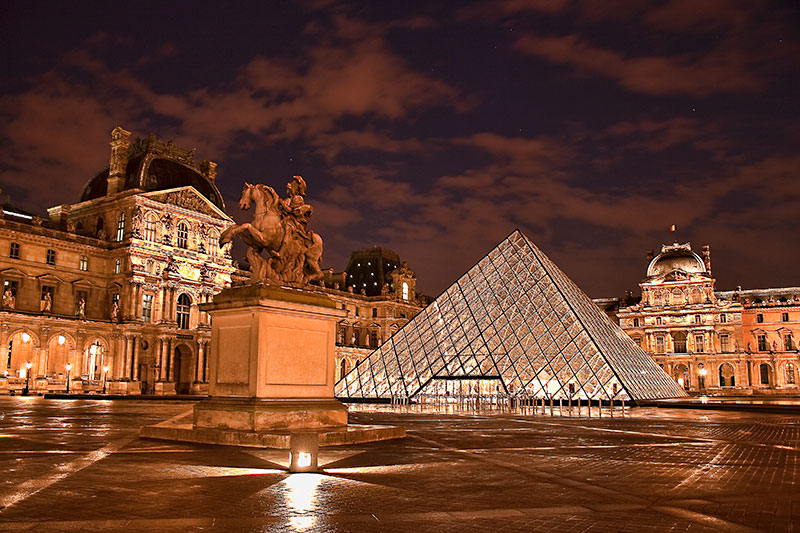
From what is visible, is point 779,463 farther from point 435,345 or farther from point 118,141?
point 118,141

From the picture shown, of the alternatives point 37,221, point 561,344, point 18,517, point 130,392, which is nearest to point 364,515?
point 18,517

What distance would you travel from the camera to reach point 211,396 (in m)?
9.28

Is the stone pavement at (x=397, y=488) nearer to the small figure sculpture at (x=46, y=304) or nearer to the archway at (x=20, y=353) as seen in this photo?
the archway at (x=20, y=353)

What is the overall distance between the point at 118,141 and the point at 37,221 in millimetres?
8193

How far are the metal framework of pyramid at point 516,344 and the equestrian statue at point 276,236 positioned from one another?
821 inches

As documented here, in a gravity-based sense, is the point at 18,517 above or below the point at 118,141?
below

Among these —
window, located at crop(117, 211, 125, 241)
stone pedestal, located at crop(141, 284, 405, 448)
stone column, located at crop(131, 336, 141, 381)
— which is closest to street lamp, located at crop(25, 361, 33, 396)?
stone column, located at crop(131, 336, 141, 381)

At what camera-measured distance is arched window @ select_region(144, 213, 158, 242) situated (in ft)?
147

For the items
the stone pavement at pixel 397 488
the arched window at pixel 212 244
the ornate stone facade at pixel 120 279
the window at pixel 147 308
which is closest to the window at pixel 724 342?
the ornate stone facade at pixel 120 279

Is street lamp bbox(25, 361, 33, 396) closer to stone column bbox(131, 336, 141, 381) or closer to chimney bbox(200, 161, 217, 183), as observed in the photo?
stone column bbox(131, 336, 141, 381)

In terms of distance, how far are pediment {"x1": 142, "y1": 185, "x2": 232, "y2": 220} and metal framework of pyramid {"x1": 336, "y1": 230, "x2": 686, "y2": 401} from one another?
18509 millimetres

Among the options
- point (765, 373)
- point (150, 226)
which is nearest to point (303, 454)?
point (150, 226)

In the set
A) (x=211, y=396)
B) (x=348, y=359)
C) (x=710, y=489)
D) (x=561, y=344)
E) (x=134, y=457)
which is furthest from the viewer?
(x=348, y=359)

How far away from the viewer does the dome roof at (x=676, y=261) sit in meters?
71.9
